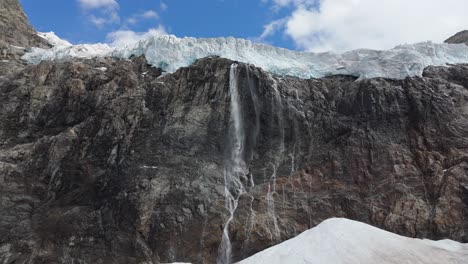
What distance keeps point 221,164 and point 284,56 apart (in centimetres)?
1495

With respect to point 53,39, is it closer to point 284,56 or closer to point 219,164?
point 284,56

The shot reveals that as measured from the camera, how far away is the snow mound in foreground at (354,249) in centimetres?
1875

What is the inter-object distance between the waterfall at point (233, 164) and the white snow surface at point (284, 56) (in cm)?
679

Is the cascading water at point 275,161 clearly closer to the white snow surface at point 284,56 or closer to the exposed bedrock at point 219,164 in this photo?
the exposed bedrock at point 219,164

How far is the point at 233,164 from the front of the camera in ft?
91.6

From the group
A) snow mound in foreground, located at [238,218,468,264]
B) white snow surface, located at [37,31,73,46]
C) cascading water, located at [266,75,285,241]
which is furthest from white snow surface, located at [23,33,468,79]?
snow mound in foreground, located at [238,218,468,264]

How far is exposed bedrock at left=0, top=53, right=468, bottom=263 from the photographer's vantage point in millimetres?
24703

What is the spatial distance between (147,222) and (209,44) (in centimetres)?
1850

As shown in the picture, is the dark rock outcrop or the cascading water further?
the dark rock outcrop

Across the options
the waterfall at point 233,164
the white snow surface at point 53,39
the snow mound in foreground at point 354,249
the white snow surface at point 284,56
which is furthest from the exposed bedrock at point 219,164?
the white snow surface at point 53,39

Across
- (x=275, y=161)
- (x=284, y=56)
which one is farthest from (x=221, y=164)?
(x=284, y=56)

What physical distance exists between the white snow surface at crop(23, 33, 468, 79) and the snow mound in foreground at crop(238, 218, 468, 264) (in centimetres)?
1396

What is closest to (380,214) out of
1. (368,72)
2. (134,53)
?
(368,72)

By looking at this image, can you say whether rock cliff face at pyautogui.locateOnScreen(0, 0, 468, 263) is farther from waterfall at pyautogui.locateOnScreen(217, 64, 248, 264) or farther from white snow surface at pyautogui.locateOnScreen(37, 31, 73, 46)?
white snow surface at pyautogui.locateOnScreen(37, 31, 73, 46)
